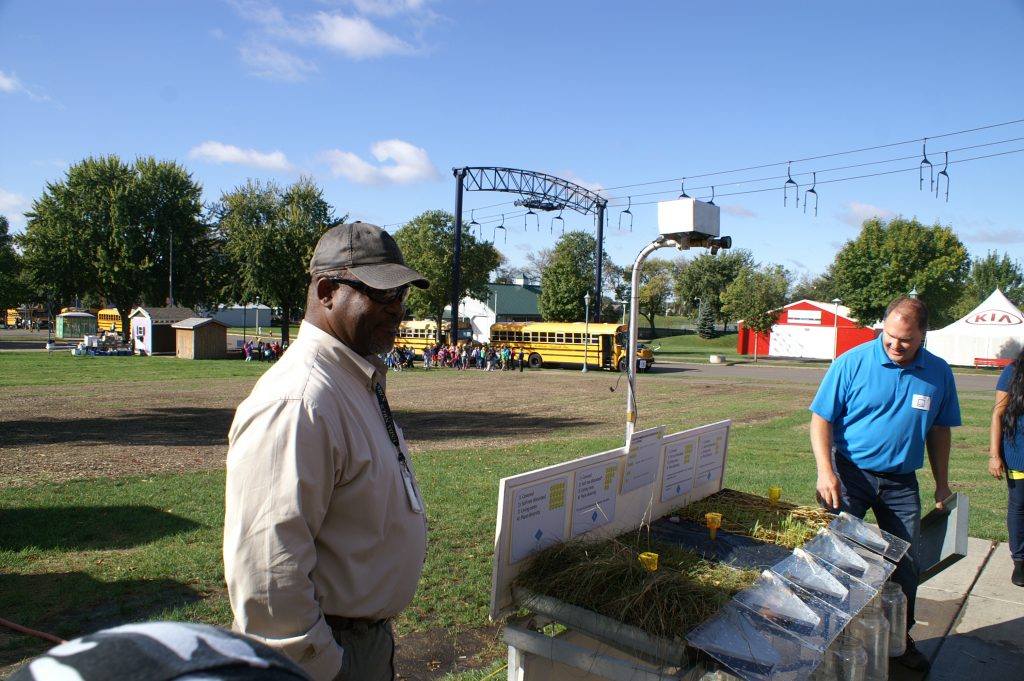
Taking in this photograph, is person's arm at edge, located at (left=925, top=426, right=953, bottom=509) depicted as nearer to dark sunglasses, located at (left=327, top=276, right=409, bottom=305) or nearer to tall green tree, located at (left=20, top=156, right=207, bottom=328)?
dark sunglasses, located at (left=327, top=276, right=409, bottom=305)

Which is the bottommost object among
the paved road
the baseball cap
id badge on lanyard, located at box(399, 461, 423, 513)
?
the paved road

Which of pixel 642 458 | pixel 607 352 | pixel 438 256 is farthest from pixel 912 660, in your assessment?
pixel 438 256

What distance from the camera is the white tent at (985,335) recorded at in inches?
1575

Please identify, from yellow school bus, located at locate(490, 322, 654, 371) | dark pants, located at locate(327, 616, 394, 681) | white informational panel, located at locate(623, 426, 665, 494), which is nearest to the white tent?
yellow school bus, located at locate(490, 322, 654, 371)

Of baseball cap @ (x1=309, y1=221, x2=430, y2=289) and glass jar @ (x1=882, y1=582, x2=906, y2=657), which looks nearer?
baseball cap @ (x1=309, y1=221, x2=430, y2=289)

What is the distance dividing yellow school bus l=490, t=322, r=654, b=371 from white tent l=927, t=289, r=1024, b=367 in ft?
63.2

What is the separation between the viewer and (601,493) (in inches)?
143

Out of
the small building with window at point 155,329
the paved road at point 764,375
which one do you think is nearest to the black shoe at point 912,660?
the paved road at point 764,375

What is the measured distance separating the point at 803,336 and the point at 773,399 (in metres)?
36.9

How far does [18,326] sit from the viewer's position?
303 feet

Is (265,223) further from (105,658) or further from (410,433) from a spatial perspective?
(105,658)

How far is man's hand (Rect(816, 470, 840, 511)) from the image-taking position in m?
4.05

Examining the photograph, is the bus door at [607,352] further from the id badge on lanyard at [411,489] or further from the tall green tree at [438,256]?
the id badge on lanyard at [411,489]

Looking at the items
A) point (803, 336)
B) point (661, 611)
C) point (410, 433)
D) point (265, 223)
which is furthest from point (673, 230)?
point (803, 336)
